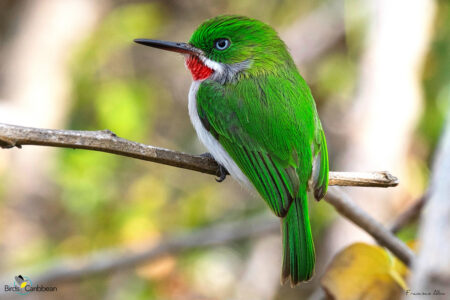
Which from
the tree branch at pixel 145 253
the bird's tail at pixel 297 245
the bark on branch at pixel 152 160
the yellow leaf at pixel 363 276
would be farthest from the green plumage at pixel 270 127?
the tree branch at pixel 145 253

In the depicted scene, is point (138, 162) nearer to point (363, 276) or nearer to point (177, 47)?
point (177, 47)

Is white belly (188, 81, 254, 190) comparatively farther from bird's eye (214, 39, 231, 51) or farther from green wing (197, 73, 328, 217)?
bird's eye (214, 39, 231, 51)

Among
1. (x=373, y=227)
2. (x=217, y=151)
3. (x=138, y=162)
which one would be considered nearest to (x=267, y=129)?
(x=217, y=151)

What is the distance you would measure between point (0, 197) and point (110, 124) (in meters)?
1.00

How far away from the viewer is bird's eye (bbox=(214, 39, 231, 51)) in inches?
115

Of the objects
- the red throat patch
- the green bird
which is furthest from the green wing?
the red throat patch

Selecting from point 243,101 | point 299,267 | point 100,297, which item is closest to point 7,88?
point 100,297

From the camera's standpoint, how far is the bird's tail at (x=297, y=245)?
235 centimetres

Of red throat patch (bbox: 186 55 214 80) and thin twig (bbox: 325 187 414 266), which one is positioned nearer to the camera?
thin twig (bbox: 325 187 414 266)

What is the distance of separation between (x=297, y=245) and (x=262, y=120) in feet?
1.76

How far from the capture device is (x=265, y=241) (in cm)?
475

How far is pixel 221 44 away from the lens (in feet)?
9.64

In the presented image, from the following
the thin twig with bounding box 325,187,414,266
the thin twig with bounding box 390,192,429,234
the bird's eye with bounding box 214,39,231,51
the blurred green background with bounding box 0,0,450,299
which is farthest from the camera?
the blurred green background with bounding box 0,0,450,299

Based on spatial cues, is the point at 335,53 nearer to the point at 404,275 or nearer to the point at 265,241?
the point at 265,241
